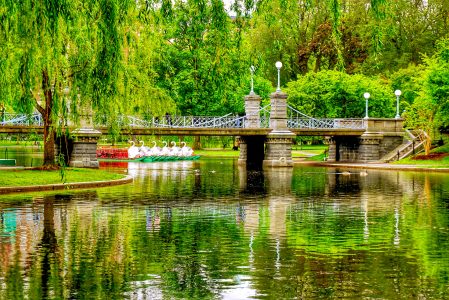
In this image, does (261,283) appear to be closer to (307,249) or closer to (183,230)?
(307,249)

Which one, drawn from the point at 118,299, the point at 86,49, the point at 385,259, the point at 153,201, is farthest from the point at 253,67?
the point at 86,49

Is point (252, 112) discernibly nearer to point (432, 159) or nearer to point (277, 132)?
point (277, 132)

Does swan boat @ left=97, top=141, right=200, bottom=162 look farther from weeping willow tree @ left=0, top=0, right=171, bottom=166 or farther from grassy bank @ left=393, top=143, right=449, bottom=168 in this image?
weeping willow tree @ left=0, top=0, right=171, bottom=166

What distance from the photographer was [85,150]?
1902 inches

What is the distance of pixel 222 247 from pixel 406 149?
4993 centimetres

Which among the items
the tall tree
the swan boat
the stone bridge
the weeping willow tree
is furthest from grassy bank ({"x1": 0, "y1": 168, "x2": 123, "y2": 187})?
the swan boat

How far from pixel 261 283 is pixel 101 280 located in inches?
88.7

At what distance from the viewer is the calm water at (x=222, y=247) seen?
10.8m

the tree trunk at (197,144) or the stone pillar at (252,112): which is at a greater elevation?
the stone pillar at (252,112)

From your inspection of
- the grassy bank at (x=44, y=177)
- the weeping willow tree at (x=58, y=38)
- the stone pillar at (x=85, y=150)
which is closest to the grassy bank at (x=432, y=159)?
the stone pillar at (x=85, y=150)

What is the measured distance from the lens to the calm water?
10.8m

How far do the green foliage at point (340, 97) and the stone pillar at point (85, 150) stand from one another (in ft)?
103

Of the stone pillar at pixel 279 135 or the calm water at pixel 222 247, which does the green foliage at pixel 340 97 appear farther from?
the calm water at pixel 222 247

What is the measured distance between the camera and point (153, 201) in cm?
2573
